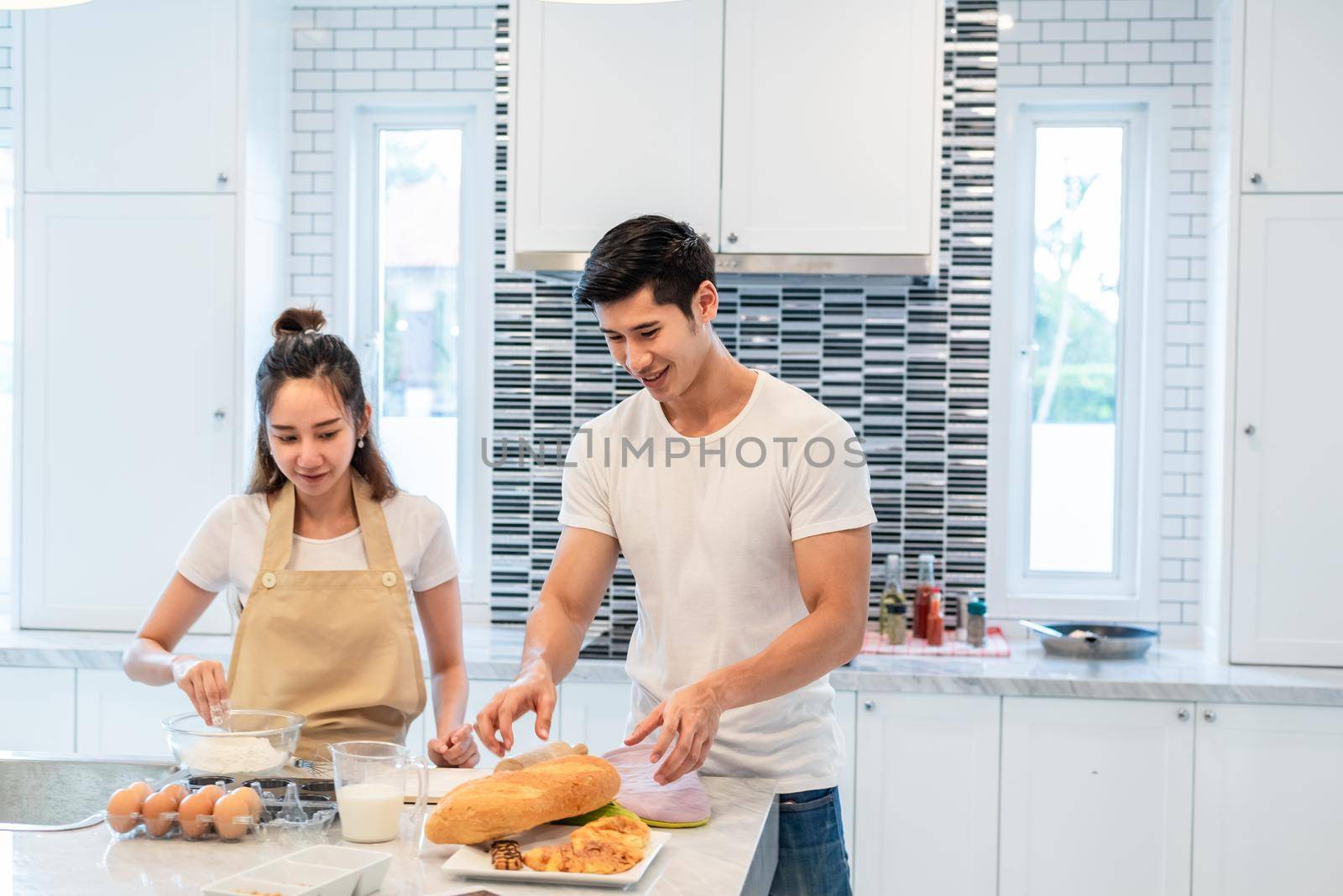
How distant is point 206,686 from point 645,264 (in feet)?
2.83

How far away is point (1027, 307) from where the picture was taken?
3875 mm

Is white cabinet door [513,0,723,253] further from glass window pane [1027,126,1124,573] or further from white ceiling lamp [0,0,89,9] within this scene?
white ceiling lamp [0,0,89,9]

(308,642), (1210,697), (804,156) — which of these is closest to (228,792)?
(308,642)

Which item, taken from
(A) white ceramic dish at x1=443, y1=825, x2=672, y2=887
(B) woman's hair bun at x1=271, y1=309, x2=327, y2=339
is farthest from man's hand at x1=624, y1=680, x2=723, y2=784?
(B) woman's hair bun at x1=271, y1=309, x2=327, y2=339

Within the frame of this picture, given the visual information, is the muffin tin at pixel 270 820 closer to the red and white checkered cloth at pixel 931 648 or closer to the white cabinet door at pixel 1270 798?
the red and white checkered cloth at pixel 931 648

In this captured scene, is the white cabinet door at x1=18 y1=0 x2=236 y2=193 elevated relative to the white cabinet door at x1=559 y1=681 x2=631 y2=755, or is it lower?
elevated

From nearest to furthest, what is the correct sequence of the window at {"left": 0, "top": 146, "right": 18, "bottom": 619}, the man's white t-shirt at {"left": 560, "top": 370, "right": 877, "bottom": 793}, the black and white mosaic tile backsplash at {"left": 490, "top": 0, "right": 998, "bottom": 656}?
1. the man's white t-shirt at {"left": 560, "top": 370, "right": 877, "bottom": 793}
2. the black and white mosaic tile backsplash at {"left": 490, "top": 0, "right": 998, "bottom": 656}
3. the window at {"left": 0, "top": 146, "right": 18, "bottom": 619}

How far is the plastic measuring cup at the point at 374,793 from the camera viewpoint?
1.52 meters

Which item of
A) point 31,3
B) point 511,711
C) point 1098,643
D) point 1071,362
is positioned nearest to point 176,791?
point 511,711

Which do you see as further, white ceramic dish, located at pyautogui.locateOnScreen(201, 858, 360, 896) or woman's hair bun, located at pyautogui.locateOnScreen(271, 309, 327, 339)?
woman's hair bun, located at pyautogui.locateOnScreen(271, 309, 327, 339)

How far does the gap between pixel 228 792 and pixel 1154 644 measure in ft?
9.44

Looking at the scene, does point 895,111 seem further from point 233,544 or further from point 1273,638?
point 233,544

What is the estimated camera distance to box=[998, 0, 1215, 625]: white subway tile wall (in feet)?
12.3

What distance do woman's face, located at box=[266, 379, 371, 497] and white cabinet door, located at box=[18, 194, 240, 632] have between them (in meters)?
1.57
